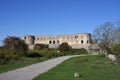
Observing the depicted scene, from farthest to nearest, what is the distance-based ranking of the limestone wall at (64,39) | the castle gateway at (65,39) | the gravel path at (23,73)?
the limestone wall at (64,39) → the castle gateway at (65,39) → the gravel path at (23,73)

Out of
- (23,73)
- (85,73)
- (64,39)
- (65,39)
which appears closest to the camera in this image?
(23,73)

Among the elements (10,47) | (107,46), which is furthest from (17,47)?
(107,46)

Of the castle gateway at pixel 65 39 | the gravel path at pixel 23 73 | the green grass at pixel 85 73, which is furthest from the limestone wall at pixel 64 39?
the gravel path at pixel 23 73

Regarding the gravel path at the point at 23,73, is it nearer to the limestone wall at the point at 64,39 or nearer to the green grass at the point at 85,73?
the green grass at the point at 85,73

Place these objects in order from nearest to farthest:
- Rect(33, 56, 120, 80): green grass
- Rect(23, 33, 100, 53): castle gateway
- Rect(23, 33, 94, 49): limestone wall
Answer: Rect(33, 56, 120, 80): green grass, Rect(23, 33, 100, 53): castle gateway, Rect(23, 33, 94, 49): limestone wall

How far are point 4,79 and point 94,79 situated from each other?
494cm

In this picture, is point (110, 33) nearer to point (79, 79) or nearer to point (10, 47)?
point (10, 47)

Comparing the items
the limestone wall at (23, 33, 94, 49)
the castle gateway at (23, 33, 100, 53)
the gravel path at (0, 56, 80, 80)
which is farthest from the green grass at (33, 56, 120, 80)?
the limestone wall at (23, 33, 94, 49)

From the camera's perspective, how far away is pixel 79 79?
43.0 feet

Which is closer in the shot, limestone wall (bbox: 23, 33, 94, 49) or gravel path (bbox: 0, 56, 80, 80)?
gravel path (bbox: 0, 56, 80, 80)

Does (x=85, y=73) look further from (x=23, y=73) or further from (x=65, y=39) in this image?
(x=65, y=39)

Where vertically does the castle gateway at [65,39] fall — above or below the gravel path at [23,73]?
above

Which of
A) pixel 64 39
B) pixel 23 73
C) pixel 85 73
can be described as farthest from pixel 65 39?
pixel 23 73

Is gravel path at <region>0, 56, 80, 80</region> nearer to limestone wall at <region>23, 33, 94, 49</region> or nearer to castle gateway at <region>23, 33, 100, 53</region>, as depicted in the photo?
castle gateway at <region>23, 33, 100, 53</region>
